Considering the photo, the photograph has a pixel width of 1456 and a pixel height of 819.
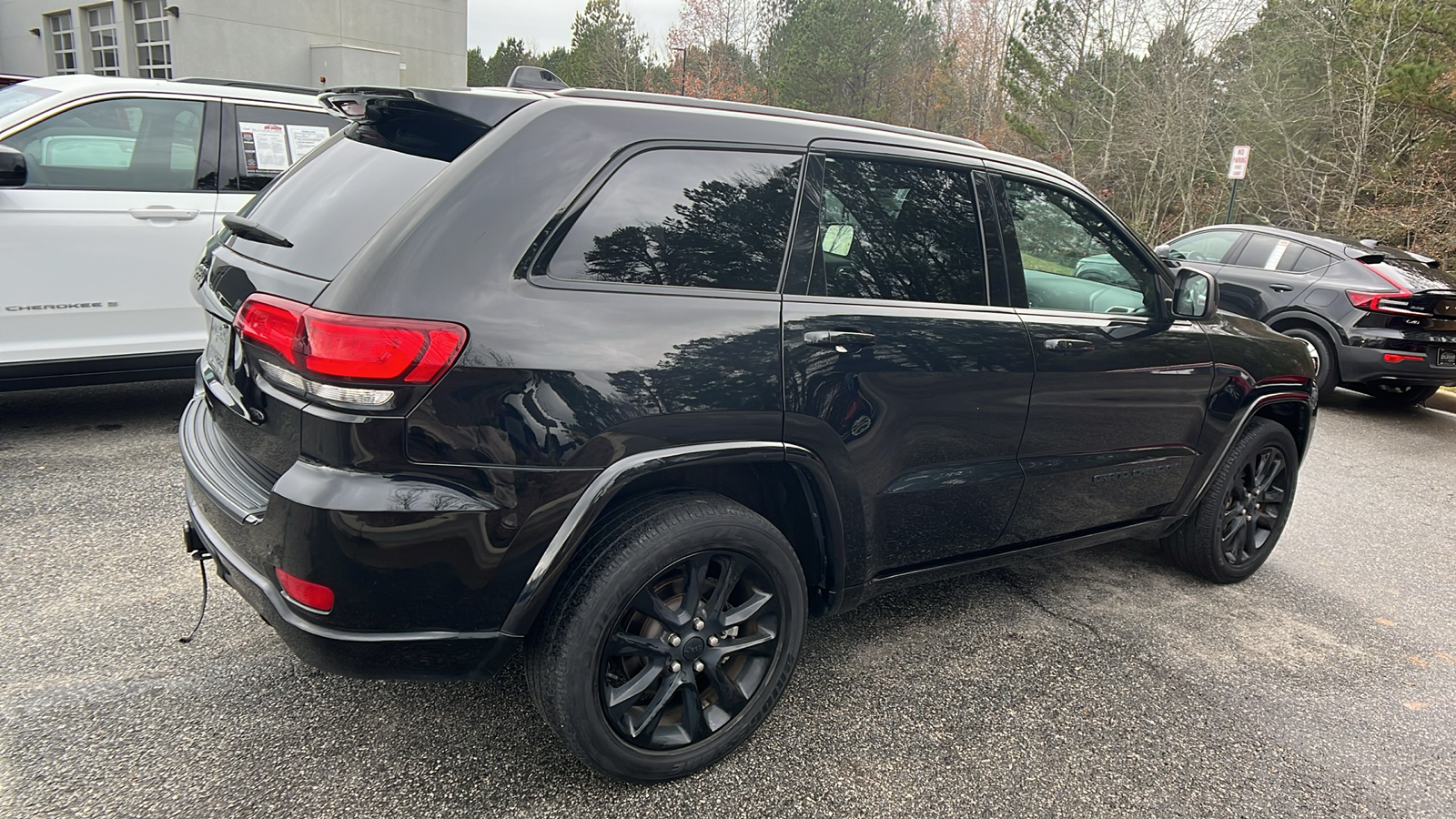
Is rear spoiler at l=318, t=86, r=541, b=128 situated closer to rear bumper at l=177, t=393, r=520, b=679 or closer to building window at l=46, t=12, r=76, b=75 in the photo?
rear bumper at l=177, t=393, r=520, b=679

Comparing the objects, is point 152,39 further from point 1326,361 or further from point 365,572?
point 365,572

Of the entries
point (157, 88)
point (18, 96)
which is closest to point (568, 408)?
point (157, 88)

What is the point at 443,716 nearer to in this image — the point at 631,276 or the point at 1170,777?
the point at 631,276

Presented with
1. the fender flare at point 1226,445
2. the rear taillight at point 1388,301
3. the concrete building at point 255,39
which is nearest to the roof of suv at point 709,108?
the fender flare at point 1226,445

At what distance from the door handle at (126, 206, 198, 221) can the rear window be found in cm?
249

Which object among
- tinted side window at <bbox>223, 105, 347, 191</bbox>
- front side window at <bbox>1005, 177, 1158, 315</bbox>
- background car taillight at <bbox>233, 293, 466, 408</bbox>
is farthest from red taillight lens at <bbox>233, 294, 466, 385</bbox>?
tinted side window at <bbox>223, 105, 347, 191</bbox>

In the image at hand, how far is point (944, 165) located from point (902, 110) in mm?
41995

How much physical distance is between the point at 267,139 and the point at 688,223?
3.77 m

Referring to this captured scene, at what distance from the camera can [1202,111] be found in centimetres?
2119

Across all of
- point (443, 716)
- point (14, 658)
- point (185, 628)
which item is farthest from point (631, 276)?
point (14, 658)

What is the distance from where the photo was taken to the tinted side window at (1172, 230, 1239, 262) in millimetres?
9445

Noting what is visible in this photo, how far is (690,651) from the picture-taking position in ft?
7.96

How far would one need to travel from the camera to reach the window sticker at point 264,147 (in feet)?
16.4

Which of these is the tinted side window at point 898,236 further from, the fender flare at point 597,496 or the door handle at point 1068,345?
the fender flare at point 597,496
